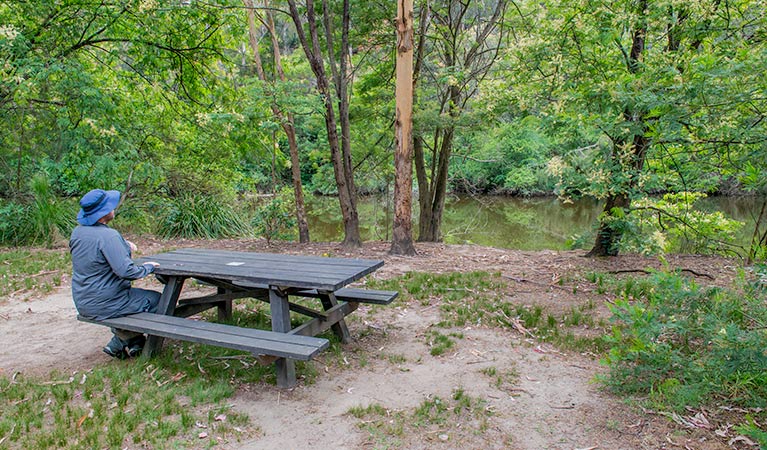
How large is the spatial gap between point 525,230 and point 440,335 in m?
14.4

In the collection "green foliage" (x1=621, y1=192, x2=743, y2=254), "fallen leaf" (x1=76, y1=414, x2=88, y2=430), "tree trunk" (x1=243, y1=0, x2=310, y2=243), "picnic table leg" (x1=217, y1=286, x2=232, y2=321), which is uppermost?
"tree trunk" (x1=243, y1=0, x2=310, y2=243)

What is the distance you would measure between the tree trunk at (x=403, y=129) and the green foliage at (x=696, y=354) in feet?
16.2

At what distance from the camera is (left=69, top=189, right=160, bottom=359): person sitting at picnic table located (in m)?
3.76

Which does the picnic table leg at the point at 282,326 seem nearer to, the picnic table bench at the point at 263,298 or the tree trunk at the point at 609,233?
the picnic table bench at the point at 263,298

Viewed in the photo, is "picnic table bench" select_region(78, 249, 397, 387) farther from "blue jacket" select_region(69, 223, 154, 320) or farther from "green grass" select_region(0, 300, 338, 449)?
"green grass" select_region(0, 300, 338, 449)

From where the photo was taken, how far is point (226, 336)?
3.49m

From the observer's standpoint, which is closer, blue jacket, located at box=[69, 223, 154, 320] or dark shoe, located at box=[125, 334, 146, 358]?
blue jacket, located at box=[69, 223, 154, 320]

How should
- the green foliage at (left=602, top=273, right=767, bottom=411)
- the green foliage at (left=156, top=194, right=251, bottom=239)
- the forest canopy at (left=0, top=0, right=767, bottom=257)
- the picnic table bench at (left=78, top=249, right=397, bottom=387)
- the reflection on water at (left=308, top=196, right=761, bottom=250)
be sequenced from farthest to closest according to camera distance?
the reflection on water at (left=308, top=196, right=761, bottom=250) → the green foliage at (left=156, top=194, right=251, bottom=239) → the forest canopy at (left=0, top=0, right=767, bottom=257) → the picnic table bench at (left=78, top=249, right=397, bottom=387) → the green foliage at (left=602, top=273, right=767, bottom=411)

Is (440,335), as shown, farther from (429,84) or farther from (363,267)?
(429,84)

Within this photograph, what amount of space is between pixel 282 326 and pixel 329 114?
569cm

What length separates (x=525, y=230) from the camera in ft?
59.7

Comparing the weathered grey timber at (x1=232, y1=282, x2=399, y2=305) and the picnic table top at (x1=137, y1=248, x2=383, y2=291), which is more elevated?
the picnic table top at (x1=137, y1=248, x2=383, y2=291)

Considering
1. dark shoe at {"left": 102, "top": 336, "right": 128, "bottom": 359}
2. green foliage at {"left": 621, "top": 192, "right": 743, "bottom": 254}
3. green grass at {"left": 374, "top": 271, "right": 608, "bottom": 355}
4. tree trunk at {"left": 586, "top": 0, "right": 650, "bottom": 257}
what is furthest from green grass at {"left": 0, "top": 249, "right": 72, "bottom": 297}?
green foliage at {"left": 621, "top": 192, "right": 743, "bottom": 254}

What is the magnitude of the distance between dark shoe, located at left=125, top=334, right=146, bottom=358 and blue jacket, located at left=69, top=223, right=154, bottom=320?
337mm
